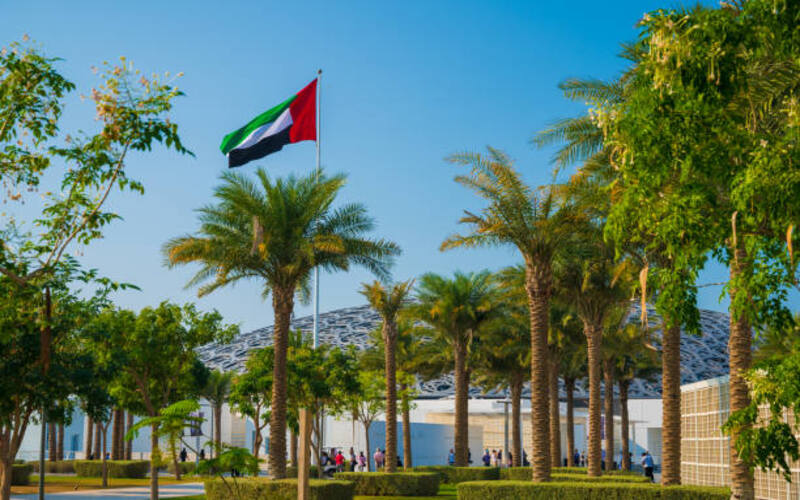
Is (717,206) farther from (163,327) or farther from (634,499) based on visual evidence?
(163,327)

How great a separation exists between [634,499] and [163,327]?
16.8 meters

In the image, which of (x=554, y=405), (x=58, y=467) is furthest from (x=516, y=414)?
(x=58, y=467)

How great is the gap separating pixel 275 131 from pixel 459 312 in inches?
431

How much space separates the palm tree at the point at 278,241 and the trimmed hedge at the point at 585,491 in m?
5.81

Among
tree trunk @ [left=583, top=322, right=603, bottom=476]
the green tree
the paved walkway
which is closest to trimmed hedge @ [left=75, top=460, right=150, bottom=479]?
the paved walkway

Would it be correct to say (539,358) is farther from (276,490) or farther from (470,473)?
(470,473)

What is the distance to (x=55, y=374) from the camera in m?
16.6

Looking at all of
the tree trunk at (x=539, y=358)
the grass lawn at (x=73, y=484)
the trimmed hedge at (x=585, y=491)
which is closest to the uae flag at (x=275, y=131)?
the tree trunk at (x=539, y=358)

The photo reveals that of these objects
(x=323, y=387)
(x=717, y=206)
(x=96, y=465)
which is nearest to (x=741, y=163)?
(x=717, y=206)

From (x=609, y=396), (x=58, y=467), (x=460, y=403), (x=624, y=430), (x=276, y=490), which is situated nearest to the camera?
(x=276, y=490)

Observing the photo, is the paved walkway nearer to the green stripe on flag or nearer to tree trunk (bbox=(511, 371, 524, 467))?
the green stripe on flag

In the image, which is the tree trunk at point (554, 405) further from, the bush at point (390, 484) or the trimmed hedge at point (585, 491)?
the trimmed hedge at point (585, 491)

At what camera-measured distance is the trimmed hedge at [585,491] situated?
20.0 m

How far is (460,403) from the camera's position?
38281 millimetres
